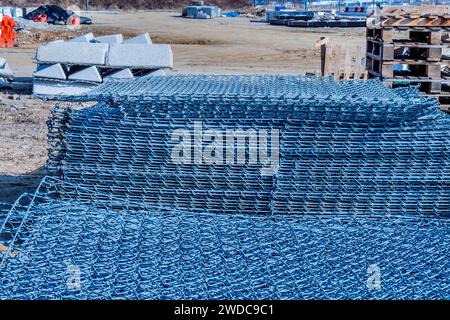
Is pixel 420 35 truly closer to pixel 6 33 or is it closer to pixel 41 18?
pixel 6 33

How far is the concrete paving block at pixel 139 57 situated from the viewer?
1515 cm

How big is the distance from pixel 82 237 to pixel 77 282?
808 millimetres

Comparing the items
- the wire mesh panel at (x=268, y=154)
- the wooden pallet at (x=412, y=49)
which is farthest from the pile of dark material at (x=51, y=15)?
the wire mesh panel at (x=268, y=154)

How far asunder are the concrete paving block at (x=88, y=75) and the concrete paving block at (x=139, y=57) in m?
0.32

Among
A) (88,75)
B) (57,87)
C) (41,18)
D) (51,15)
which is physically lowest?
(57,87)

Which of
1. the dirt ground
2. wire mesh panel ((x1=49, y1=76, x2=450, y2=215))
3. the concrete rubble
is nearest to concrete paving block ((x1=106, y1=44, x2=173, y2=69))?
the concrete rubble

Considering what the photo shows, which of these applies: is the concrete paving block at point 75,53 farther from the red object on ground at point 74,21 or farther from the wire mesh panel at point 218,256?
the red object on ground at point 74,21

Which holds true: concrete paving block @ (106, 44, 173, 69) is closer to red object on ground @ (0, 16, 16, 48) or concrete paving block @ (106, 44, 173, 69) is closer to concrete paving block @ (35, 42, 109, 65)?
concrete paving block @ (35, 42, 109, 65)

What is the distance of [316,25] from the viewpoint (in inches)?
1805

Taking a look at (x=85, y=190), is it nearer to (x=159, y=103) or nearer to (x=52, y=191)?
(x=52, y=191)

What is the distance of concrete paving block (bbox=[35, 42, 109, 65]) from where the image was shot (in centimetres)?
1534

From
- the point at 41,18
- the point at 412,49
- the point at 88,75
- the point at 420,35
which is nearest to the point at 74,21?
the point at 41,18

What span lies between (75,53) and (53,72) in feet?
1.91

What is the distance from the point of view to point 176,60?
25.0 meters
